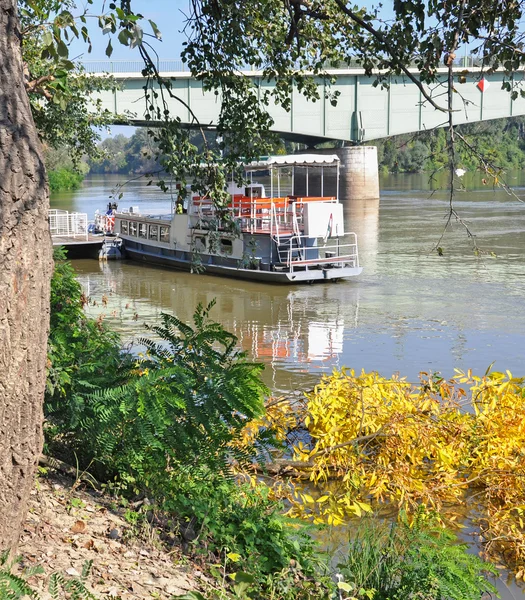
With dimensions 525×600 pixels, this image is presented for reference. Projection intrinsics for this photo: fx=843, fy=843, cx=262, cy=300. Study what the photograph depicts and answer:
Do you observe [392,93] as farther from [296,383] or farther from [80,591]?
[80,591]

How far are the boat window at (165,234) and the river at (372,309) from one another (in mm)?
1282

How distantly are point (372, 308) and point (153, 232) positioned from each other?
1254 cm

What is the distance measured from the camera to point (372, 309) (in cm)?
2211

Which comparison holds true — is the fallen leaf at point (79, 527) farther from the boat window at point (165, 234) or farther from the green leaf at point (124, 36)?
the boat window at point (165, 234)

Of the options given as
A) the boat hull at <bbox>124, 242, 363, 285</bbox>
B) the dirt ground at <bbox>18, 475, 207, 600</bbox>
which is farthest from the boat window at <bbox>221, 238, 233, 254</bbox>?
the dirt ground at <bbox>18, 475, 207, 600</bbox>

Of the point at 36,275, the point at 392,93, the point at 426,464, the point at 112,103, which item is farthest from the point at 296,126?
the point at 36,275

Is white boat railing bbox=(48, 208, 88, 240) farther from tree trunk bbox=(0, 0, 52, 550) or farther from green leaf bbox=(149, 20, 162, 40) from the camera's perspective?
tree trunk bbox=(0, 0, 52, 550)

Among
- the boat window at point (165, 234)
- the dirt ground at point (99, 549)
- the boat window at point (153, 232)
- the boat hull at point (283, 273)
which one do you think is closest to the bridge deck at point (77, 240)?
the boat window at point (153, 232)

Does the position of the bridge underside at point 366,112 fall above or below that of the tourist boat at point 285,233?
above

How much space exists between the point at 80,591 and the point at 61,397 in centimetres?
188

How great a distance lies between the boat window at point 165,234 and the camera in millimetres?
31383

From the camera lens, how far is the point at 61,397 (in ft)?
17.6

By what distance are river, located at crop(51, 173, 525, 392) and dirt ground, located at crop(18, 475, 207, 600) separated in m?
6.67

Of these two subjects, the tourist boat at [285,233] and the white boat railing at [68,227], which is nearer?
the tourist boat at [285,233]
